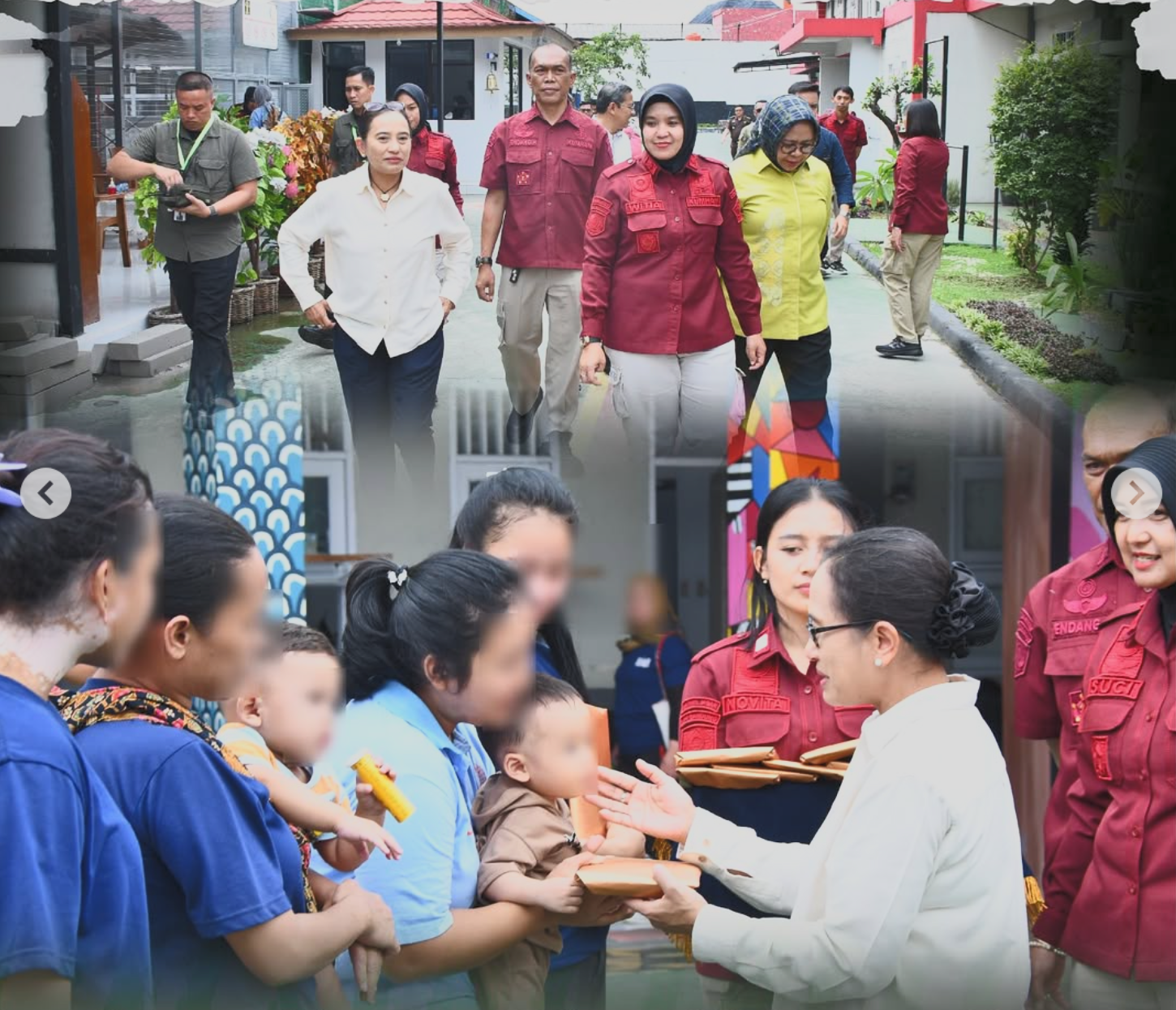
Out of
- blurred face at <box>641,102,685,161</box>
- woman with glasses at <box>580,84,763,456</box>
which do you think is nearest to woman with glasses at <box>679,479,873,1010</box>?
woman with glasses at <box>580,84,763,456</box>

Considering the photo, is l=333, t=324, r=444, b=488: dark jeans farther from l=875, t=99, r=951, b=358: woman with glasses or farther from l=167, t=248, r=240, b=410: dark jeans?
l=875, t=99, r=951, b=358: woman with glasses

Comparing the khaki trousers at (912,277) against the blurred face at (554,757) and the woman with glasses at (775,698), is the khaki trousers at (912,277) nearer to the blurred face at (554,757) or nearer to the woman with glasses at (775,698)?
the woman with glasses at (775,698)

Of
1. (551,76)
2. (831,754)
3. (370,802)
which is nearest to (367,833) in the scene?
(370,802)

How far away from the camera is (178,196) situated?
347cm

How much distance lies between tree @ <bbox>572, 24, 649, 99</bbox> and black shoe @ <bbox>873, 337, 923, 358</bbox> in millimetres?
941

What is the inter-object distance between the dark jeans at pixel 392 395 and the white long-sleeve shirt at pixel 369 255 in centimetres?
3

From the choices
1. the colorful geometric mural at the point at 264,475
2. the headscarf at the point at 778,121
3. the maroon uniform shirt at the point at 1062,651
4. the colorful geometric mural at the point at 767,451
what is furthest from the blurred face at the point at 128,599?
the headscarf at the point at 778,121

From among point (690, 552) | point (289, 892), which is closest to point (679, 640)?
point (690, 552)

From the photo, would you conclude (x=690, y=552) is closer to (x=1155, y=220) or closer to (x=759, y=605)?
(x=759, y=605)

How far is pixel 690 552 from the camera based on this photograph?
116 inches

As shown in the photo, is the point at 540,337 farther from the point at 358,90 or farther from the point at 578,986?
the point at 578,986

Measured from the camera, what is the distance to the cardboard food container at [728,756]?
2014 millimetres

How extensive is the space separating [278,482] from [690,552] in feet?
3.03

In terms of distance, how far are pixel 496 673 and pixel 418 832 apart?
8.7 inches
